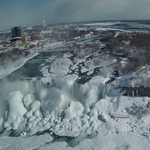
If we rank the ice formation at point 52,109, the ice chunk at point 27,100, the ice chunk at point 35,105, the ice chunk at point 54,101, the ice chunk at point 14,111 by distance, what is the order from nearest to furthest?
the ice formation at point 52,109 → the ice chunk at point 14,111 → the ice chunk at point 54,101 → the ice chunk at point 35,105 → the ice chunk at point 27,100

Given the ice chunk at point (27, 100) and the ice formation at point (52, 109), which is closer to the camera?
the ice formation at point (52, 109)

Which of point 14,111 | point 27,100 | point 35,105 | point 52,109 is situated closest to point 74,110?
point 52,109

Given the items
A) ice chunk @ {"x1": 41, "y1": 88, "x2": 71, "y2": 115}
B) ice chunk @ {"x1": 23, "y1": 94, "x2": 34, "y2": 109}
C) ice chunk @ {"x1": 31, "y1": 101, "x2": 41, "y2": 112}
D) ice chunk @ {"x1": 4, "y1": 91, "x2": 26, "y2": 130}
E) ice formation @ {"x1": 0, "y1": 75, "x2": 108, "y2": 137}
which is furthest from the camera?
ice chunk @ {"x1": 23, "y1": 94, "x2": 34, "y2": 109}

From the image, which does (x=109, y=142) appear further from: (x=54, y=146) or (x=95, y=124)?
(x=54, y=146)

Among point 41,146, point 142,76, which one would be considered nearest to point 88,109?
point 41,146

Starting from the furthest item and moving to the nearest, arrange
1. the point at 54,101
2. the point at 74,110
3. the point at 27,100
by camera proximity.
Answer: the point at 27,100, the point at 54,101, the point at 74,110

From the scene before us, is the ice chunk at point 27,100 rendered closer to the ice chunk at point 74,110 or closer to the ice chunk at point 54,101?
the ice chunk at point 54,101

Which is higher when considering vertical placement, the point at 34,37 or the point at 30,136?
the point at 34,37

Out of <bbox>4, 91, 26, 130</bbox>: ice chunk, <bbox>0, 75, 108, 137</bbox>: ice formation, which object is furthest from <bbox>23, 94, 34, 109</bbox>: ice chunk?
<bbox>4, 91, 26, 130</bbox>: ice chunk

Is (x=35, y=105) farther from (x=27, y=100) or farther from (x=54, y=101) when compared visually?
(x=54, y=101)

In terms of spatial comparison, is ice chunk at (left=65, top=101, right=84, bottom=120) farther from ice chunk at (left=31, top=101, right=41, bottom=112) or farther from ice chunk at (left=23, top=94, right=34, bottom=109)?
ice chunk at (left=23, top=94, right=34, bottom=109)

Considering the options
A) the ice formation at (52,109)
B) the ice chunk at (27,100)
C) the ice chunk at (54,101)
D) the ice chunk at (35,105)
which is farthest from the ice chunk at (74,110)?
the ice chunk at (27,100)
